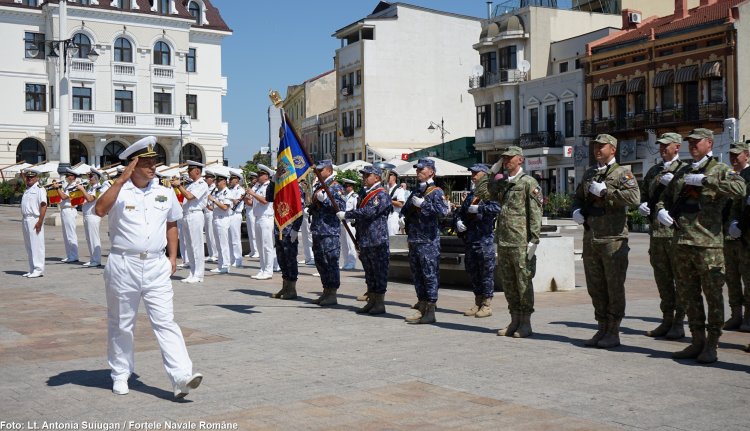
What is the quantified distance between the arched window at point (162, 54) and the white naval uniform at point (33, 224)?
48128 millimetres

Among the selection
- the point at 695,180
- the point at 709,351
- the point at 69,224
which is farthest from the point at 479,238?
the point at 69,224

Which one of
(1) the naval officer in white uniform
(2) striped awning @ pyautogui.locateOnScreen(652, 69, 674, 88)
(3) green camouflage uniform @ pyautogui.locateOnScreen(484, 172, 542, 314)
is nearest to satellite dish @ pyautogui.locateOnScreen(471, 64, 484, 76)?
(2) striped awning @ pyautogui.locateOnScreen(652, 69, 674, 88)

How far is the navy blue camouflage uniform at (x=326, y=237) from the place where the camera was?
13156 millimetres

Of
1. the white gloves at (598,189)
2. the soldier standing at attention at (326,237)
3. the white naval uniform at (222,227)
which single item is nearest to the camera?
the white gloves at (598,189)

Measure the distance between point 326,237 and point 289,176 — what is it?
105cm

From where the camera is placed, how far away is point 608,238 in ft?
30.7

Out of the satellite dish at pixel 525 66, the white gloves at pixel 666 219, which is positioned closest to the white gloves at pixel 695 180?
the white gloves at pixel 666 219

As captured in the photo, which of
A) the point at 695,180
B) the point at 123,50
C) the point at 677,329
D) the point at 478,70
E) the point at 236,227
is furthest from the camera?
the point at 123,50

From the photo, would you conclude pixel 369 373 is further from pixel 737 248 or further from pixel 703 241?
pixel 737 248

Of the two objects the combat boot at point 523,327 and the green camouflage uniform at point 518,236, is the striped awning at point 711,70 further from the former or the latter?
the combat boot at point 523,327

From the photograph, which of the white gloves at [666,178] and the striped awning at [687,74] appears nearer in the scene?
the white gloves at [666,178]

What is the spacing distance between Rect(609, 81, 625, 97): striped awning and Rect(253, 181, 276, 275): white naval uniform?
36.1 meters

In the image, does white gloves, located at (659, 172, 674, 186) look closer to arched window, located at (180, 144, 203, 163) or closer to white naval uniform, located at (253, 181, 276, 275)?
white naval uniform, located at (253, 181, 276, 275)

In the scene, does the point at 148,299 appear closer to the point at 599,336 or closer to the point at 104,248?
the point at 599,336
